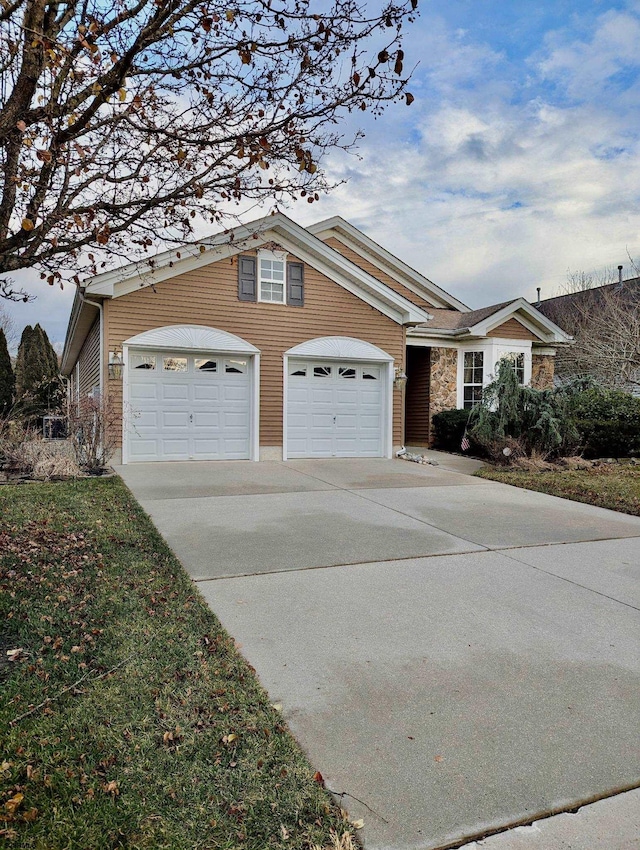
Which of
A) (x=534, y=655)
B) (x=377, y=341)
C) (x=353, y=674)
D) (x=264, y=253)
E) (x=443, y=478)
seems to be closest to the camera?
(x=353, y=674)

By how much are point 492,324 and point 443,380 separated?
6.90 feet

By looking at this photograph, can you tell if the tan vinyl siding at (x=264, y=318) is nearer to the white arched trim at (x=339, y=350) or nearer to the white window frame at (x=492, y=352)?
the white arched trim at (x=339, y=350)

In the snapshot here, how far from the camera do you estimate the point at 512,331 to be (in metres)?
16.5

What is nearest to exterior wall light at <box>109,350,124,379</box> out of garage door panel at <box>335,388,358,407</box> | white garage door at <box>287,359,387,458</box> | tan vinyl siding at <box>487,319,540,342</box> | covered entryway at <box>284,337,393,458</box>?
→ covered entryway at <box>284,337,393,458</box>

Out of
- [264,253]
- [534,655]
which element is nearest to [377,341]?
[264,253]

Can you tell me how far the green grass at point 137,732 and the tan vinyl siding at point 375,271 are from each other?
14.7 meters

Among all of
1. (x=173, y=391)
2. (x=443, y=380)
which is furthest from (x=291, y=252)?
(x=443, y=380)

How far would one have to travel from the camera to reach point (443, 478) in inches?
424

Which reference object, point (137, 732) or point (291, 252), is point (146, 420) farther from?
point (137, 732)

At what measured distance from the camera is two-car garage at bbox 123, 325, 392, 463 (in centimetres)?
1181

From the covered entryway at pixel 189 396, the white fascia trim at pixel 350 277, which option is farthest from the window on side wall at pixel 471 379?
the covered entryway at pixel 189 396

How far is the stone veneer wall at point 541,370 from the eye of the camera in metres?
17.6

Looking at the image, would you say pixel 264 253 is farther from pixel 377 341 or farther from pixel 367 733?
pixel 367 733

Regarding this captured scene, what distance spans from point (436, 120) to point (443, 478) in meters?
6.15
